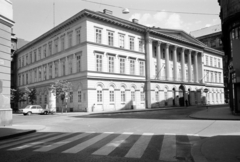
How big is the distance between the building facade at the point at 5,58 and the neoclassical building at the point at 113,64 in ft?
61.4

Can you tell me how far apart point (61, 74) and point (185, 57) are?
32.6m

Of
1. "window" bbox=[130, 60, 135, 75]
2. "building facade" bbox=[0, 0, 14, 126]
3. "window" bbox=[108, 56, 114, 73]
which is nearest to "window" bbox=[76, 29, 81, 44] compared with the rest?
"window" bbox=[108, 56, 114, 73]

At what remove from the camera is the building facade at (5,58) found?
15.1 meters

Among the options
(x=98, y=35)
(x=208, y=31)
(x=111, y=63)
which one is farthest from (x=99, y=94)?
(x=208, y=31)

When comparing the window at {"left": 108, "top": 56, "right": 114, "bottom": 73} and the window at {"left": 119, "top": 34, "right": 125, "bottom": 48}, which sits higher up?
the window at {"left": 119, "top": 34, "right": 125, "bottom": 48}

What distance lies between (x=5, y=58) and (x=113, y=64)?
24088mm

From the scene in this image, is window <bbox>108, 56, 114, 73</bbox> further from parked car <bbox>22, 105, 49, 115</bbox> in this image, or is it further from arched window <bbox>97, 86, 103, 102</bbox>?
parked car <bbox>22, 105, 49, 115</bbox>

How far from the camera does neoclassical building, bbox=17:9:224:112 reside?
35.9 metres

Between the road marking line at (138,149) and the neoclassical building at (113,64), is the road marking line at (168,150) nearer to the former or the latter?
the road marking line at (138,149)

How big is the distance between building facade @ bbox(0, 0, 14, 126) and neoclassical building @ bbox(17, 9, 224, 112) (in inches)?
737

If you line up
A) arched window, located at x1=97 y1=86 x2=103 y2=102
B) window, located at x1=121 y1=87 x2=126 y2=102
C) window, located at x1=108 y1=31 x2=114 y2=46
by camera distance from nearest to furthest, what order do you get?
arched window, located at x1=97 y1=86 x2=103 y2=102 → window, located at x1=108 y1=31 x2=114 y2=46 → window, located at x1=121 y1=87 x2=126 y2=102

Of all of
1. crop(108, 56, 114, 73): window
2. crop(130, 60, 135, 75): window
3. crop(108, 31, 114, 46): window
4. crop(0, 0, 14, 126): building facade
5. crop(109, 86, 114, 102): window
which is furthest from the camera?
crop(130, 60, 135, 75): window

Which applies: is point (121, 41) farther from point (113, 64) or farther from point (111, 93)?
point (111, 93)

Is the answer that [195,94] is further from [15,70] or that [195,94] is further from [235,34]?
[15,70]
